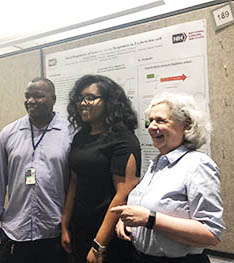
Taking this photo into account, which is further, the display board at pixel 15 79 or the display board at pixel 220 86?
the display board at pixel 15 79

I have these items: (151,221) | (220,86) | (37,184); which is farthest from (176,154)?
(37,184)

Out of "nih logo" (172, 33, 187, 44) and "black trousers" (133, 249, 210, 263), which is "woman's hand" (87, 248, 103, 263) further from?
"nih logo" (172, 33, 187, 44)

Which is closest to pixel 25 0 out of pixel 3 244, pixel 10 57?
pixel 10 57

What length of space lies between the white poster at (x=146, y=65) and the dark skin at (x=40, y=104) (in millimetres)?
84

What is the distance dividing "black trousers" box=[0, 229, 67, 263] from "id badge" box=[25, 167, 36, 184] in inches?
11.2

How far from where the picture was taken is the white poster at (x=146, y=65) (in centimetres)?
119

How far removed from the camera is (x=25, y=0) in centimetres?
279

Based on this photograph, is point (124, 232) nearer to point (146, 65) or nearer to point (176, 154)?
point (176, 154)

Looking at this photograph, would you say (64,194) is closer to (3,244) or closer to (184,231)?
(3,244)

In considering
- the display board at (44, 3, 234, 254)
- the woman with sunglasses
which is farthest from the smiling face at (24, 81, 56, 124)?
the display board at (44, 3, 234, 254)

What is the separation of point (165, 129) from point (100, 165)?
36 centimetres

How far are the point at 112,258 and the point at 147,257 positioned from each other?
0.98 ft

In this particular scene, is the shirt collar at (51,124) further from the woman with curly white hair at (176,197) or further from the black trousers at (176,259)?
the black trousers at (176,259)

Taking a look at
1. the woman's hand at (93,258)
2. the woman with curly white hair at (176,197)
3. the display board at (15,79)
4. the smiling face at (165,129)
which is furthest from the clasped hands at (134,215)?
the display board at (15,79)
